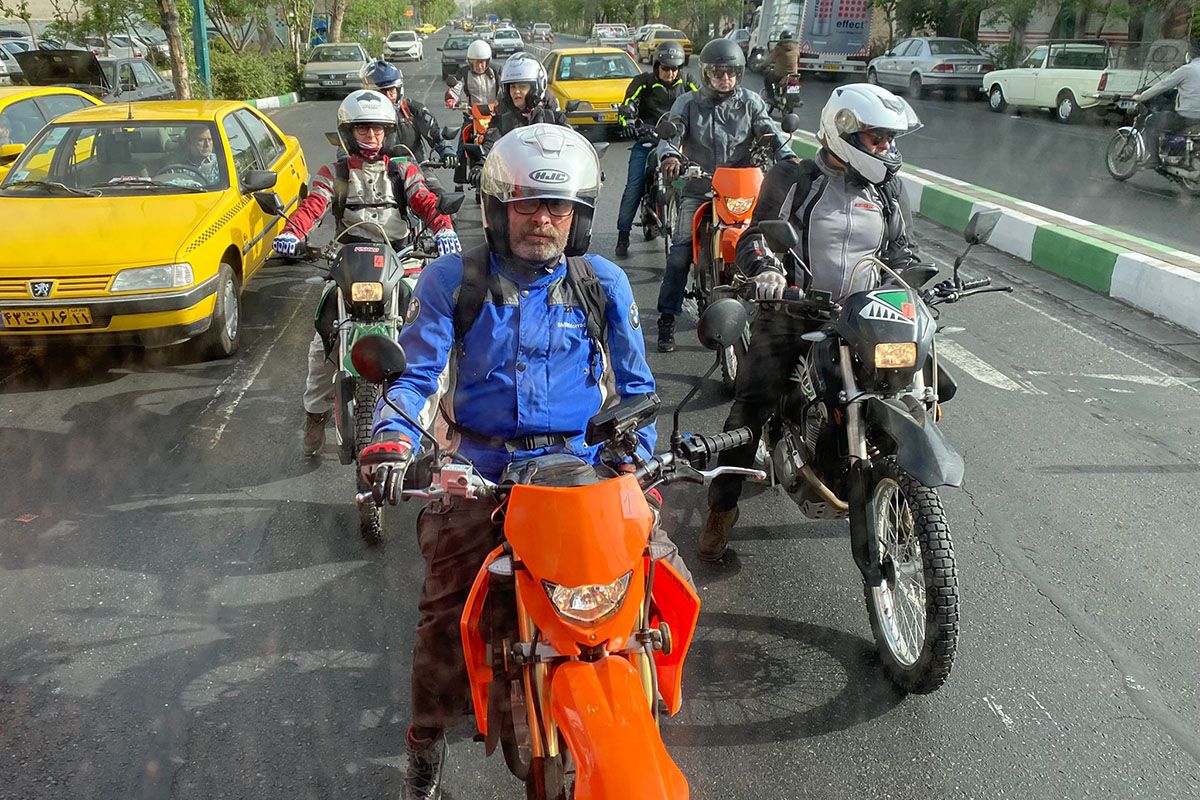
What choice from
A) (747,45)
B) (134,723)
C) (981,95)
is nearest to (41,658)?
(134,723)

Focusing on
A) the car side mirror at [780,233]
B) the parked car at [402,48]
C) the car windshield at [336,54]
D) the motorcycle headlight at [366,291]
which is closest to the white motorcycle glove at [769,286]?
the car side mirror at [780,233]

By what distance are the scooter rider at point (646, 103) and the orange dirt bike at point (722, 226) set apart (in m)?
2.64

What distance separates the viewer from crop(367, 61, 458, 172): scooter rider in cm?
820

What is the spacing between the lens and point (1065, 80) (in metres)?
22.1

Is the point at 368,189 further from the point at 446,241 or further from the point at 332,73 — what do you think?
the point at 332,73

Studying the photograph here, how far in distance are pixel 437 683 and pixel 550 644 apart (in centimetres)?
57

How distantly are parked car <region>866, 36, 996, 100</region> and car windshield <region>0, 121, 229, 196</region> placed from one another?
79.4 feet

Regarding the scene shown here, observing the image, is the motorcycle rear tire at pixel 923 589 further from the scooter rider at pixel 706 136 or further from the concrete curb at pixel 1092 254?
the concrete curb at pixel 1092 254

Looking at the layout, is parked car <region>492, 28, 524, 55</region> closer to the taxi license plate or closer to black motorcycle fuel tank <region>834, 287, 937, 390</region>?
Answer: the taxi license plate

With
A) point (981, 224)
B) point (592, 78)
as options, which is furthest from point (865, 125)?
point (592, 78)

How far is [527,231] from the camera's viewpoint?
2723 mm

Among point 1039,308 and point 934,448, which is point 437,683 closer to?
point 934,448

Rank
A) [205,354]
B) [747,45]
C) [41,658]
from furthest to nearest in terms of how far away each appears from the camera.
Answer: [747,45] < [205,354] < [41,658]

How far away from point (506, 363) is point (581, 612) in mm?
813
